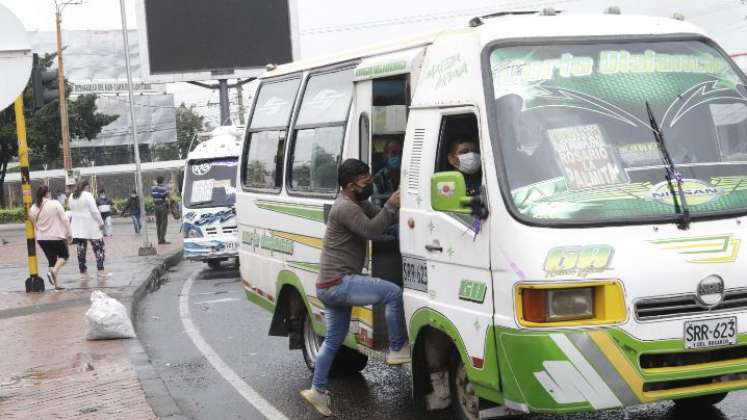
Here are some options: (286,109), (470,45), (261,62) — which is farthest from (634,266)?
(261,62)

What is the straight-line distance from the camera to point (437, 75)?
21.9ft

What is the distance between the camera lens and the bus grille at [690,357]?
18.4ft

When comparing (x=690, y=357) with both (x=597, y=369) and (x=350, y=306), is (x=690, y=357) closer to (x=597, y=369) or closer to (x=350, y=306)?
(x=597, y=369)

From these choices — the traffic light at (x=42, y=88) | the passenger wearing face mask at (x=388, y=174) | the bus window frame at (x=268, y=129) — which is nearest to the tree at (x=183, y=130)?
the traffic light at (x=42, y=88)

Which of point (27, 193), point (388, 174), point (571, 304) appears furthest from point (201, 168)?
point (571, 304)

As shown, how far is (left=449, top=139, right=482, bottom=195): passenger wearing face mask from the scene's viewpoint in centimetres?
625

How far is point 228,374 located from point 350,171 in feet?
11.7

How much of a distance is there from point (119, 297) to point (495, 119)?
444 inches

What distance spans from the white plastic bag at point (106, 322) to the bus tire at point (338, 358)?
3.40 metres

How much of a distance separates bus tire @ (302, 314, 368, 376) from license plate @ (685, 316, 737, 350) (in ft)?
13.7

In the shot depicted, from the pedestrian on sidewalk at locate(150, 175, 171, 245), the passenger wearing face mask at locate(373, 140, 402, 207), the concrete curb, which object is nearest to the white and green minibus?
the passenger wearing face mask at locate(373, 140, 402, 207)

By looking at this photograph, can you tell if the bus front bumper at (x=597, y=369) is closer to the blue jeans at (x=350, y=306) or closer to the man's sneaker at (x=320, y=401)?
the blue jeans at (x=350, y=306)

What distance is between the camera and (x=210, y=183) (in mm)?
23109

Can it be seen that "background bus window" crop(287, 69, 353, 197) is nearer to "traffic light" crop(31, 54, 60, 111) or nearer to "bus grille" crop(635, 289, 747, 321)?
"bus grille" crop(635, 289, 747, 321)
